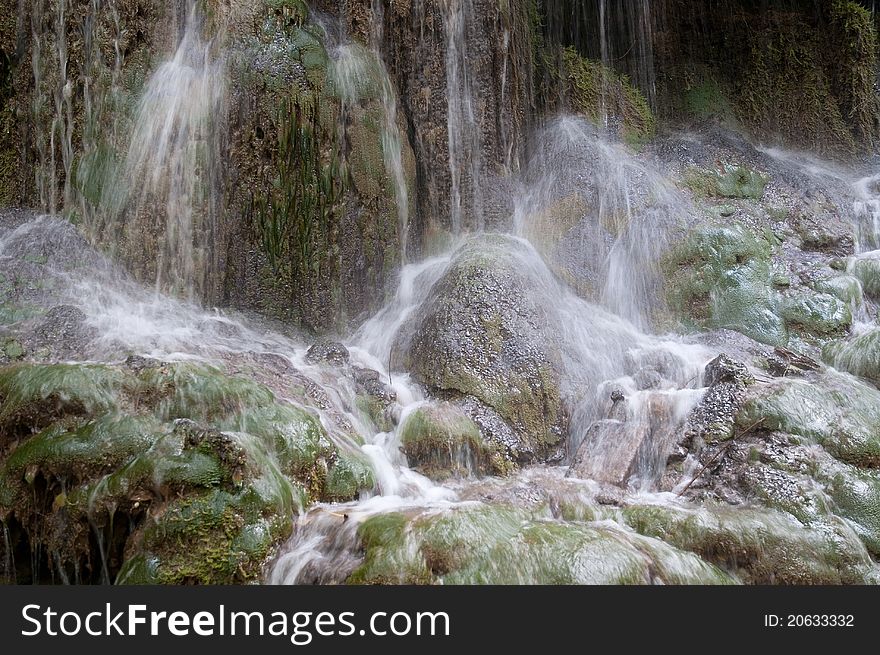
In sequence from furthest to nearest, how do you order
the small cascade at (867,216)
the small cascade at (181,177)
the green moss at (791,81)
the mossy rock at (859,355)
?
the green moss at (791,81), the small cascade at (867,216), the small cascade at (181,177), the mossy rock at (859,355)

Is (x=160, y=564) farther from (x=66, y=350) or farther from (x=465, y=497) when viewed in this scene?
(x=66, y=350)

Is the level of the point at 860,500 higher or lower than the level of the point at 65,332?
lower

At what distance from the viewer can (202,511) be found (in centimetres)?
524

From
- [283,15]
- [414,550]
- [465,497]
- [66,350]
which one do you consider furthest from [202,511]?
[283,15]

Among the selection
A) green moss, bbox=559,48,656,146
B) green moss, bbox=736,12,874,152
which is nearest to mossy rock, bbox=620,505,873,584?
green moss, bbox=559,48,656,146

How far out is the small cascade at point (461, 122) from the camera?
9805 millimetres

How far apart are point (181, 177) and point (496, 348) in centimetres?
382

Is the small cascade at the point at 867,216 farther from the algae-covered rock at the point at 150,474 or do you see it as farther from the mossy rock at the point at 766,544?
the algae-covered rock at the point at 150,474

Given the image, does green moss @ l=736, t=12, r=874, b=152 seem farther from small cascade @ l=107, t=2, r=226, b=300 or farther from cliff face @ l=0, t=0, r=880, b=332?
small cascade @ l=107, t=2, r=226, b=300

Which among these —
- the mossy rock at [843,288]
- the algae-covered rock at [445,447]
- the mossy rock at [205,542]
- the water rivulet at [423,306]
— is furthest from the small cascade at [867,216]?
the mossy rock at [205,542]

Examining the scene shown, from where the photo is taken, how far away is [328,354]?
791cm

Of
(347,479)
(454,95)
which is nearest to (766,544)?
(347,479)

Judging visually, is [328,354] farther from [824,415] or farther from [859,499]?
[859,499]

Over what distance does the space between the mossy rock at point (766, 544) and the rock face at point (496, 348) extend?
5.99ft
